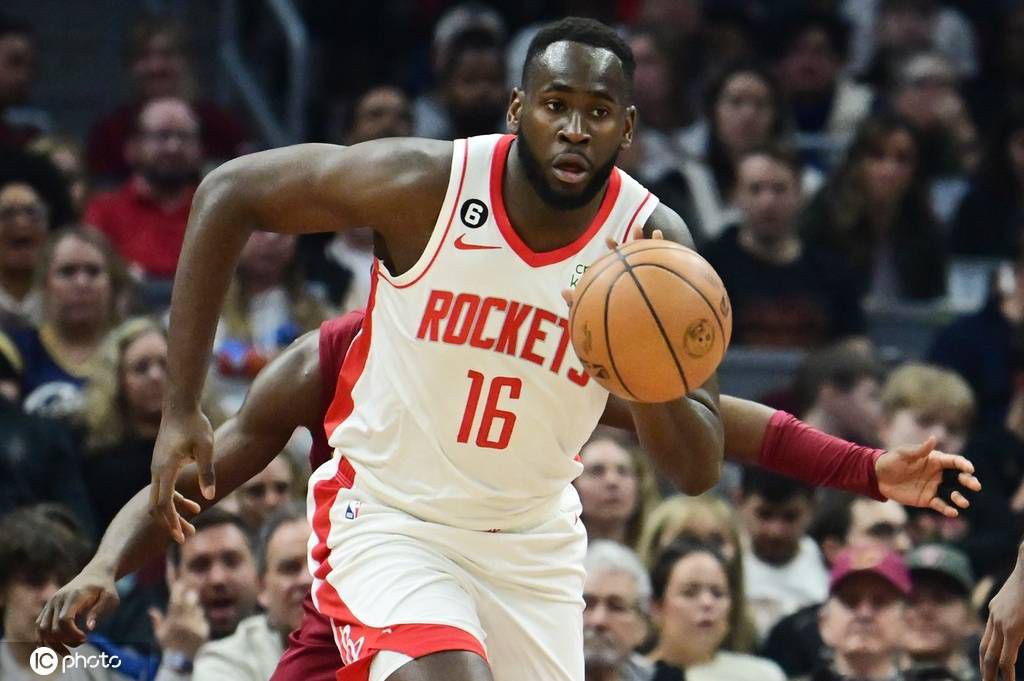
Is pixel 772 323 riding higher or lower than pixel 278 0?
lower

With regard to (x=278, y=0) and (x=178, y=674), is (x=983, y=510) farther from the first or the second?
(x=278, y=0)

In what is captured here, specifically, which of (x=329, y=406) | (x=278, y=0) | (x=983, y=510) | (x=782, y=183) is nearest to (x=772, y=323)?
Result: (x=782, y=183)

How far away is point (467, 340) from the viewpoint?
4.97 metres

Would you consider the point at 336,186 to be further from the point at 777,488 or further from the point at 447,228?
the point at 777,488

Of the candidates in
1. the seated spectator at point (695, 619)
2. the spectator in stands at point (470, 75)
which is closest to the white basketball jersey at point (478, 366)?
the seated spectator at point (695, 619)

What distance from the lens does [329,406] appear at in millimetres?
5656

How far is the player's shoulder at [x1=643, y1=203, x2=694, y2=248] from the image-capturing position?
5054 mm

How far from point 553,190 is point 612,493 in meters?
3.30

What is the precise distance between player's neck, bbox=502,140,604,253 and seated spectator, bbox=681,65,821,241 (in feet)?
17.4

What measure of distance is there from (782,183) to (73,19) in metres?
4.90

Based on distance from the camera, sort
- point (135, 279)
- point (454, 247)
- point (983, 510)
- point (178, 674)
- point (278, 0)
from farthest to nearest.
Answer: point (278, 0) < point (135, 279) < point (983, 510) < point (178, 674) < point (454, 247)

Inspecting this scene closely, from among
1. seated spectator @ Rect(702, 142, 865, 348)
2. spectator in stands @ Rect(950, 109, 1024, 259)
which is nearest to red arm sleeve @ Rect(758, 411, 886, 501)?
seated spectator @ Rect(702, 142, 865, 348)

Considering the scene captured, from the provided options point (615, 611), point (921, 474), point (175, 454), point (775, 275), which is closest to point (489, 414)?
point (175, 454)

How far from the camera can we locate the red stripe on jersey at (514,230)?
16.4ft
